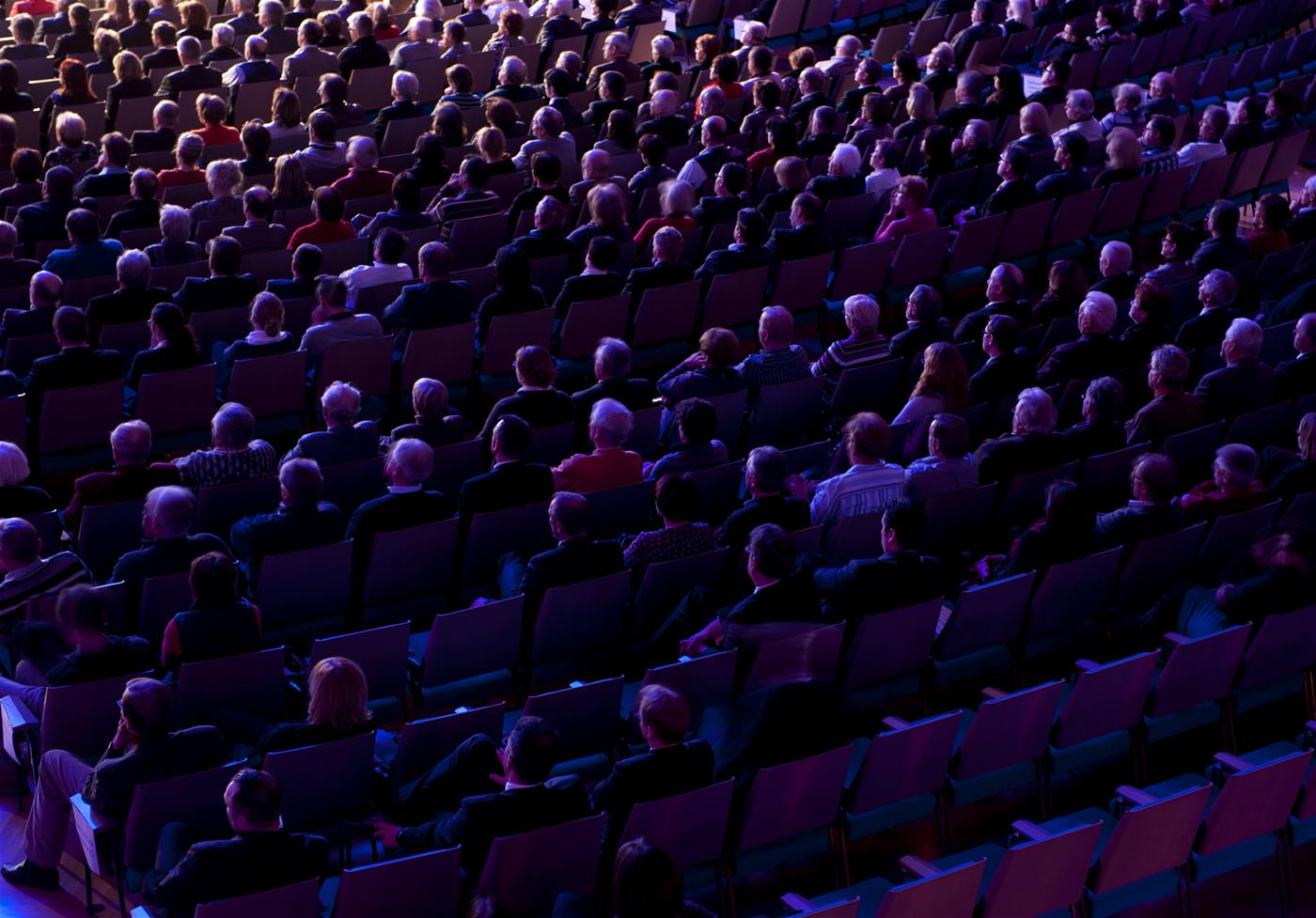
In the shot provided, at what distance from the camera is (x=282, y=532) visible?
20.7 ft

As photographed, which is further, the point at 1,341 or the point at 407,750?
the point at 1,341

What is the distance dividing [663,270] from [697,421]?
2.05 m

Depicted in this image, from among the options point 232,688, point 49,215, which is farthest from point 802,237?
point 232,688

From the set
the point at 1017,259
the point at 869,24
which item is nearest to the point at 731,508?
the point at 1017,259

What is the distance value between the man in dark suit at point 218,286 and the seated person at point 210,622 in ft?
9.97

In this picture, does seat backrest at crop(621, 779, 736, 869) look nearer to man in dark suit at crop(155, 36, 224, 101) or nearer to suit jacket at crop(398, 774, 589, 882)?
suit jacket at crop(398, 774, 589, 882)

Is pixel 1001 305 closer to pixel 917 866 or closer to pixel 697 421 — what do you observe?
pixel 697 421

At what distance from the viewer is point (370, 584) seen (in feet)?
20.8

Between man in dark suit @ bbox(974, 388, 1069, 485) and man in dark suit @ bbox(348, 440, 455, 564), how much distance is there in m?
2.26

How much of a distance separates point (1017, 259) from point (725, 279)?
7.01ft

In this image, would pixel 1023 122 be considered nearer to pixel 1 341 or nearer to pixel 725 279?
pixel 725 279

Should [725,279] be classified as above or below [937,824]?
above

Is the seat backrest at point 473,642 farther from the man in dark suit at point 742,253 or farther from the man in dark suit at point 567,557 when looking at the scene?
the man in dark suit at point 742,253

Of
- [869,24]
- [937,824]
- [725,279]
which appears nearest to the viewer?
[937,824]
